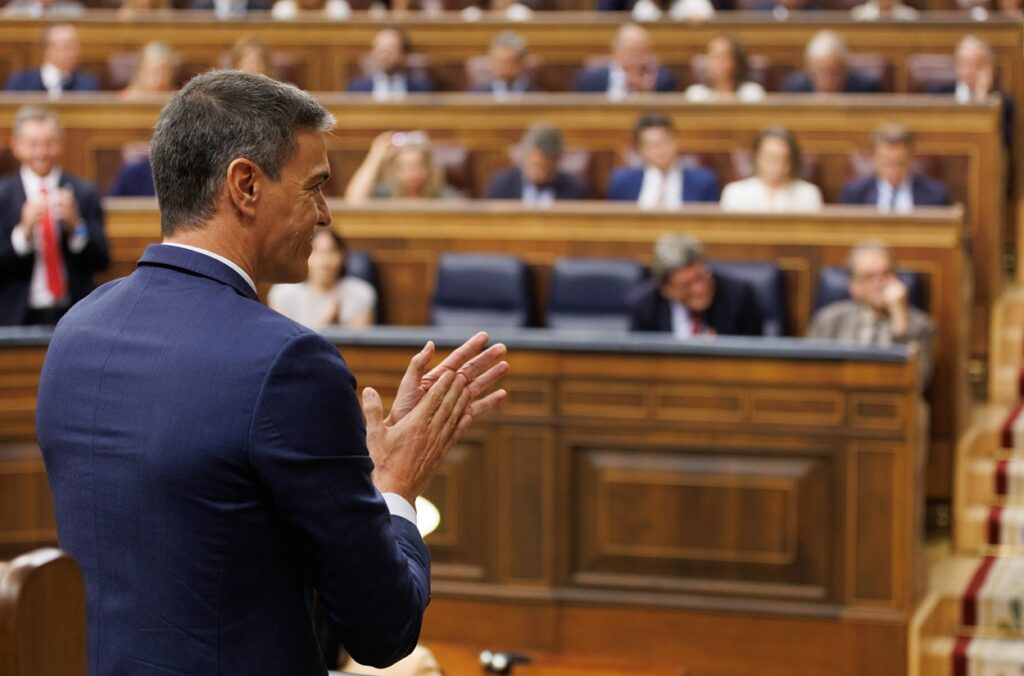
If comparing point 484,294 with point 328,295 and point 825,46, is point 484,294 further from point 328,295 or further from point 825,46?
point 825,46

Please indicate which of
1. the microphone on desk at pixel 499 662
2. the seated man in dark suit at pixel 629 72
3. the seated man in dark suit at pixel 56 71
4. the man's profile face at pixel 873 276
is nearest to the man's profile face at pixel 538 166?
the seated man in dark suit at pixel 629 72

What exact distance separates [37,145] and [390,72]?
6.47 feet

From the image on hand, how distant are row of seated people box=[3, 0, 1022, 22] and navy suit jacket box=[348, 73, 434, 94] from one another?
1.35 feet

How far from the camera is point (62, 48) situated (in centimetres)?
609

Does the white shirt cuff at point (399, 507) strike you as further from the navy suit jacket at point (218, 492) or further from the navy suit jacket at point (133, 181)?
the navy suit jacket at point (133, 181)

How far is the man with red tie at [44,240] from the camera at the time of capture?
4.28 metres

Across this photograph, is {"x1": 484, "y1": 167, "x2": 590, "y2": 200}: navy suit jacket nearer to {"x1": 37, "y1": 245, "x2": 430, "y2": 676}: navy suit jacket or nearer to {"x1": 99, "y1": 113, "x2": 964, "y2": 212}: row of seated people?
{"x1": 99, "y1": 113, "x2": 964, "y2": 212}: row of seated people

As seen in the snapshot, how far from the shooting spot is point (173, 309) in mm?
1166

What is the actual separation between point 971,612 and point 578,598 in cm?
100

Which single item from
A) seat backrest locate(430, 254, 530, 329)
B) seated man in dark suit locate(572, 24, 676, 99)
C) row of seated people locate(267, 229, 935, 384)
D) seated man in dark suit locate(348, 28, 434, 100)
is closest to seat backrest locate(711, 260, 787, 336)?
row of seated people locate(267, 229, 935, 384)

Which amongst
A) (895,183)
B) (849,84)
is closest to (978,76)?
(849,84)

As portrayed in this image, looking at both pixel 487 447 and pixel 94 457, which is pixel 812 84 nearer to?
pixel 487 447

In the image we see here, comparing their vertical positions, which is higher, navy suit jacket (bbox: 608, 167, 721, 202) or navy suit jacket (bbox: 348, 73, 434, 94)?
navy suit jacket (bbox: 348, 73, 434, 94)

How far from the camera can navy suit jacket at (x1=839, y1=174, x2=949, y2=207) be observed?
4809mm
